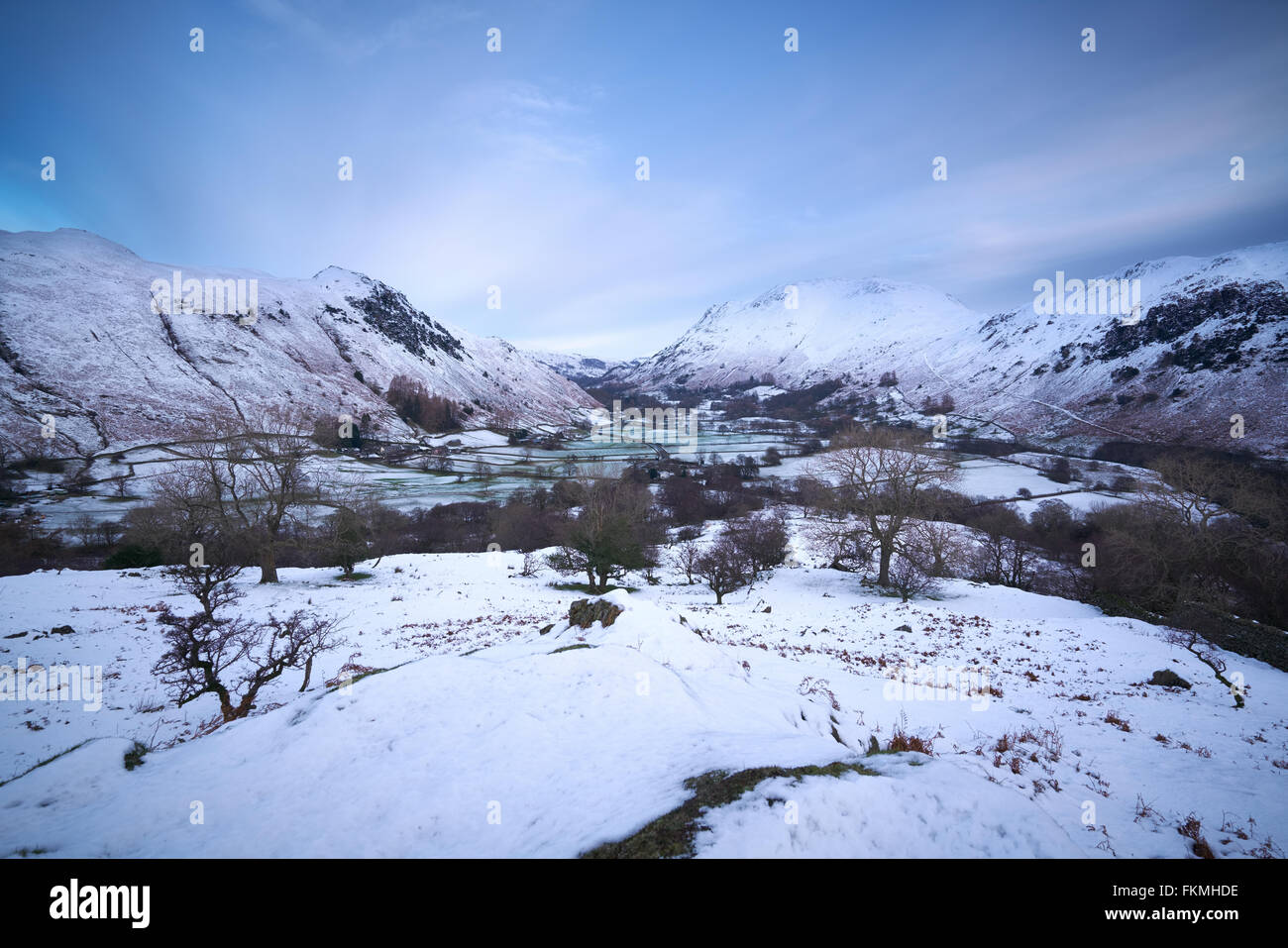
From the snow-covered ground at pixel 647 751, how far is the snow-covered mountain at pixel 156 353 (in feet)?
237

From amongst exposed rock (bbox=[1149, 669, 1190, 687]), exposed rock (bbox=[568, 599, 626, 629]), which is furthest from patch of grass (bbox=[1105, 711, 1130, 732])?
exposed rock (bbox=[568, 599, 626, 629])

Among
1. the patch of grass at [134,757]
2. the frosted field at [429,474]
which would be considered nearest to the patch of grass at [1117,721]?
the patch of grass at [134,757]

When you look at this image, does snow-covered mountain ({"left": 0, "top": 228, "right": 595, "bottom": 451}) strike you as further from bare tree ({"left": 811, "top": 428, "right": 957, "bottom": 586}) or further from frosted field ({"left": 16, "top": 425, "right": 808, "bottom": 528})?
bare tree ({"left": 811, "top": 428, "right": 957, "bottom": 586})

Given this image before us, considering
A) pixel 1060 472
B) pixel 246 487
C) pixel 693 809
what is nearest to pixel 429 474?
pixel 246 487

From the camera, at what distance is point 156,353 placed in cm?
9219

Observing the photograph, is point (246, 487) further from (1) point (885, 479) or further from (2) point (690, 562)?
(1) point (885, 479)

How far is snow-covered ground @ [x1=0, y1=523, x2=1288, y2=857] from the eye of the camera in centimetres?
476

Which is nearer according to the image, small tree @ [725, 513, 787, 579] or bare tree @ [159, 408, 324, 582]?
bare tree @ [159, 408, 324, 582]

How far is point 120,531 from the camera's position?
138 feet

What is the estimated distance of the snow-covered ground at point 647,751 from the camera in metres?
4.76

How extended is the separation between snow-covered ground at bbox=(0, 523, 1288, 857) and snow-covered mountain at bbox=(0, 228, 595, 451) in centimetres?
7237
